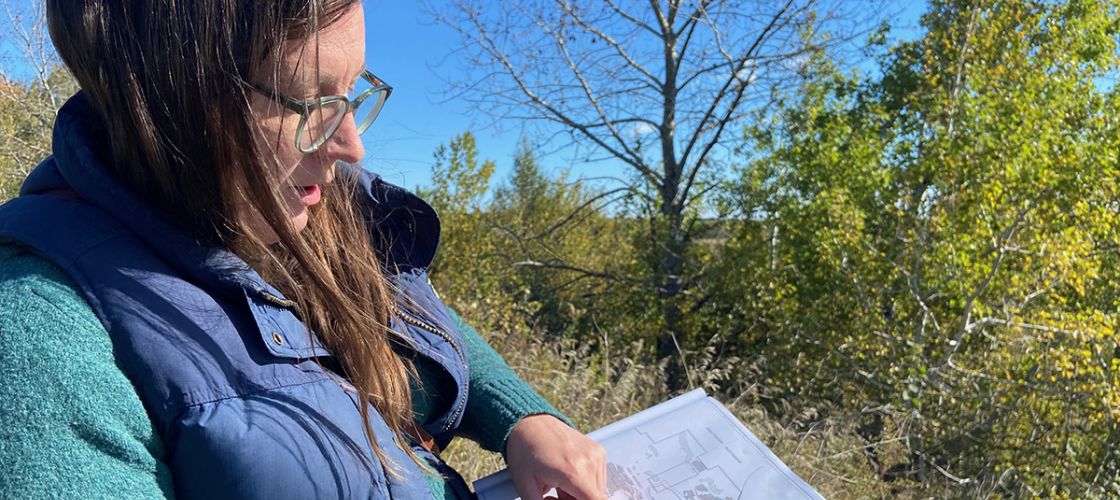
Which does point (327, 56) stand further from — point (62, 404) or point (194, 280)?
point (62, 404)

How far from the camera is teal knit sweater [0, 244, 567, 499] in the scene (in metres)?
0.59

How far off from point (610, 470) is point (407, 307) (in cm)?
47

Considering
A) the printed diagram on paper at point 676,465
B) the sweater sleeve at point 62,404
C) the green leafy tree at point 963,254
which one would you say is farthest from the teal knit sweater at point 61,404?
the green leafy tree at point 963,254

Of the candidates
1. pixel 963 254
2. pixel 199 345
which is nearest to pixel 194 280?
pixel 199 345

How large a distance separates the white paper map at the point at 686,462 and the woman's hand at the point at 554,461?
0.04m

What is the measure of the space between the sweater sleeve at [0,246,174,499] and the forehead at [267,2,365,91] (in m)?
0.34

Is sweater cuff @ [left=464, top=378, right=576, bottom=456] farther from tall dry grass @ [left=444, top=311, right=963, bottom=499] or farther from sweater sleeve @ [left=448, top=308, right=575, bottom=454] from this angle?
tall dry grass @ [left=444, top=311, right=963, bottom=499]

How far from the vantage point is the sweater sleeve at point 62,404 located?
59 cm

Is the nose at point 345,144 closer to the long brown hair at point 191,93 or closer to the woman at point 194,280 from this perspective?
the woman at point 194,280

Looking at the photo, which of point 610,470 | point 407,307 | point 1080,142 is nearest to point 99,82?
point 407,307

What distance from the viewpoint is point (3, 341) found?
2.00ft

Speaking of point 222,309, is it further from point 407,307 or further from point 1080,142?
point 1080,142

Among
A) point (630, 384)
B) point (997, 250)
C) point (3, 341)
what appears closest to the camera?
point (3, 341)

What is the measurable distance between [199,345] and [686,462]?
0.86 meters
